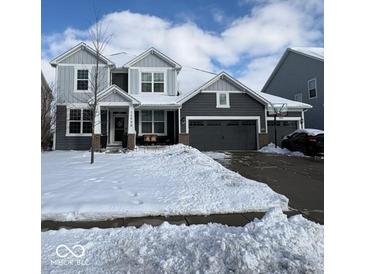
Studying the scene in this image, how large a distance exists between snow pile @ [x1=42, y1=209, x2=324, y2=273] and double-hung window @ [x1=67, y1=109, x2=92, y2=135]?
10.7 metres

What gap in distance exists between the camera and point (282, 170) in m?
7.45

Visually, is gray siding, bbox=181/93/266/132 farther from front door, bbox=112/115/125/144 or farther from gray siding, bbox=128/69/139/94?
front door, bbox=112/115/125/144

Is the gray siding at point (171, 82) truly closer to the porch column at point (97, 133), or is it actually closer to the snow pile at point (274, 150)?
the porch column at point (97, 133)

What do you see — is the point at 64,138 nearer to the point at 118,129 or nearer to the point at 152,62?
the point at 118,129

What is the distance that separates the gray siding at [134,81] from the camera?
13945 millimetres

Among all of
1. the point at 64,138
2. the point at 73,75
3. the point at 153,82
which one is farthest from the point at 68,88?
the point at 153,82

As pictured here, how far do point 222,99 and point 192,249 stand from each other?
11859 millimetres

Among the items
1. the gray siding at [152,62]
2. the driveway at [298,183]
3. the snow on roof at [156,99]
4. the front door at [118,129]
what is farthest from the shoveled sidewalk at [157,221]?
the gray siding at [152,62]

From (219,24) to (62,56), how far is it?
12169 millimetres

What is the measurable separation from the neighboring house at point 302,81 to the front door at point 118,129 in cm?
1016

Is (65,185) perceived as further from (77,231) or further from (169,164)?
(169,164)

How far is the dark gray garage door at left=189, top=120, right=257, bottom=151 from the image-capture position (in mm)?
13391
